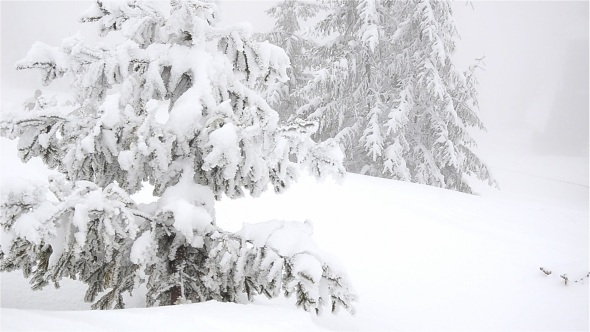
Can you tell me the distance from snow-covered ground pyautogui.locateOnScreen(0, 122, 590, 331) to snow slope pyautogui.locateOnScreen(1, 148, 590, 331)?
0.01 meters

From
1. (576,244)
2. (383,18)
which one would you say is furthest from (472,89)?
(576,244)

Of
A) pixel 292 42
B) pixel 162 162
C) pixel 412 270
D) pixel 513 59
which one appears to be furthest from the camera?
A: pixel 513 59

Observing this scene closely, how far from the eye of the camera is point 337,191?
25.7 feet

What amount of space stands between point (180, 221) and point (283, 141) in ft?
3.18

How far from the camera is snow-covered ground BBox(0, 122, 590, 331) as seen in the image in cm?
256

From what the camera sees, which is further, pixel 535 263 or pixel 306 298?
pixel 535 263

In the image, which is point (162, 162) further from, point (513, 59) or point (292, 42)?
point (513, 59)

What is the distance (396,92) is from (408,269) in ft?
27.9

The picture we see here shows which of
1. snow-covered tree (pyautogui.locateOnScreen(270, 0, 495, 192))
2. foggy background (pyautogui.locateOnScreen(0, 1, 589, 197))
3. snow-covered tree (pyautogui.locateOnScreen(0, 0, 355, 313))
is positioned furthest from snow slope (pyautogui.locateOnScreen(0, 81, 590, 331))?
foggy background (pyautogui.locateOnScreen(0, 1, 589, 197))

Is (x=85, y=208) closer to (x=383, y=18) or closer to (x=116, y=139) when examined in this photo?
(x=116, y=139)

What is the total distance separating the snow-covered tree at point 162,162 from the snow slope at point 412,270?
0.37 m

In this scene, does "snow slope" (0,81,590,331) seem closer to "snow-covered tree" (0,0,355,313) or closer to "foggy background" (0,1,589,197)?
"snow-covered tree" (0,0,355,313)

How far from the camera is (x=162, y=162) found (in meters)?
2.73

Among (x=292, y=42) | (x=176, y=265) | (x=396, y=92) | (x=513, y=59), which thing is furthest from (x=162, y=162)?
(x=513, y=59)
